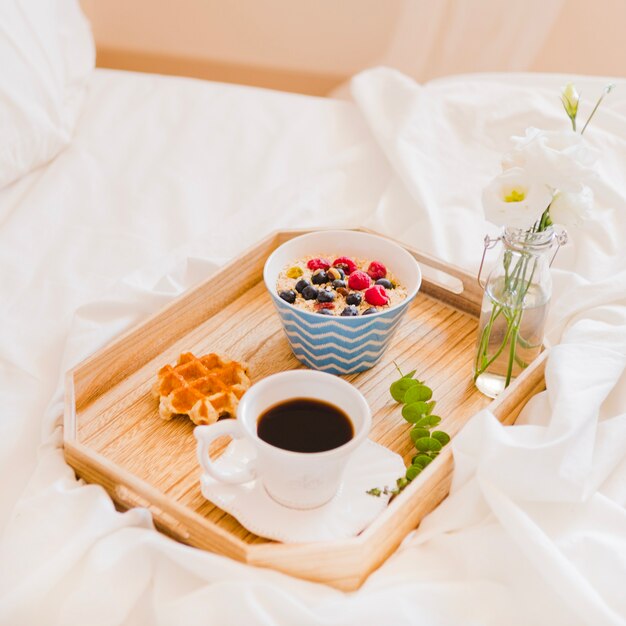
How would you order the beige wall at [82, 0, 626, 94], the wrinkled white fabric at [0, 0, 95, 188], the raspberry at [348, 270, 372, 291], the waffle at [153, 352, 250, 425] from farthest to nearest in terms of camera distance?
the beige wall at [82, 0, 626, 94], the wrinkled white fabric at [0, 0, 95, 188], the raspberry at [348, 270, 372, 291], the waffle at [153, 352, 250, 425]

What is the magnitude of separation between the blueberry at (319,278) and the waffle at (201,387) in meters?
0.17

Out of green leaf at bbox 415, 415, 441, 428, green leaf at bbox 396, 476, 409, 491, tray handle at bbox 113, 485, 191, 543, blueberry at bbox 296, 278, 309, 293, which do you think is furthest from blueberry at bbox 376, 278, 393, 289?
tray handle at bbox 113, 485, 191, 543

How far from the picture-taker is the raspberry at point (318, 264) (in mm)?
1266

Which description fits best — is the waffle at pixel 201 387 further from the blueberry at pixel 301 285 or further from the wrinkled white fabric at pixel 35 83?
the wrinkled white fabric at pixel 35 83

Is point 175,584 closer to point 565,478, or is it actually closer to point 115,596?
point 115,596

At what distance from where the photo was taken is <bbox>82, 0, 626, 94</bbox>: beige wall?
8.43 feet

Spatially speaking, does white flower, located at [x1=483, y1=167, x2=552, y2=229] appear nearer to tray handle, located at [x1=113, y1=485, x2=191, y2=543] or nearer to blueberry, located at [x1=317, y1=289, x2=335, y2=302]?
blueberry, located at [x1=317, y1=289, x2=335, y2=302]

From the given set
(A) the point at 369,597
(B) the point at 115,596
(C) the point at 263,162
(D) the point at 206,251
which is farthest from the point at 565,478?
(C) the point at 263,162

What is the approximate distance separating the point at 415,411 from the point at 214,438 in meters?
0.32

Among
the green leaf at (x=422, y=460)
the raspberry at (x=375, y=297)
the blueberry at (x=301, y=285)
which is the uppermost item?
the raspberry at (x=375, y=297)

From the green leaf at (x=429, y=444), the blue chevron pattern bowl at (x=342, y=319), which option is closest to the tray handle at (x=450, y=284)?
the blue chevron pattern bowl at (x=342, y=319)

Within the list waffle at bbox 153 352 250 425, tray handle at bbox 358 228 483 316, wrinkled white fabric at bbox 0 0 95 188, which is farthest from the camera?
wrinkled white fabric at bbox 0 0 95 188

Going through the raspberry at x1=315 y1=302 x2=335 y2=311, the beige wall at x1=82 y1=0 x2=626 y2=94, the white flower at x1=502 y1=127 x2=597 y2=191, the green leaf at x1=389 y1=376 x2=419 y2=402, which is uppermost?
the white flower at x1=502 y1=127 x2=597 y2=191

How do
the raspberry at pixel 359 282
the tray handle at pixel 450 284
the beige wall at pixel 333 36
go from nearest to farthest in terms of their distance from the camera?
1. the raspberry at pixel 359 282
2. the tray handle at pixel 450 284
3. the beige wall at pixel 333 36
